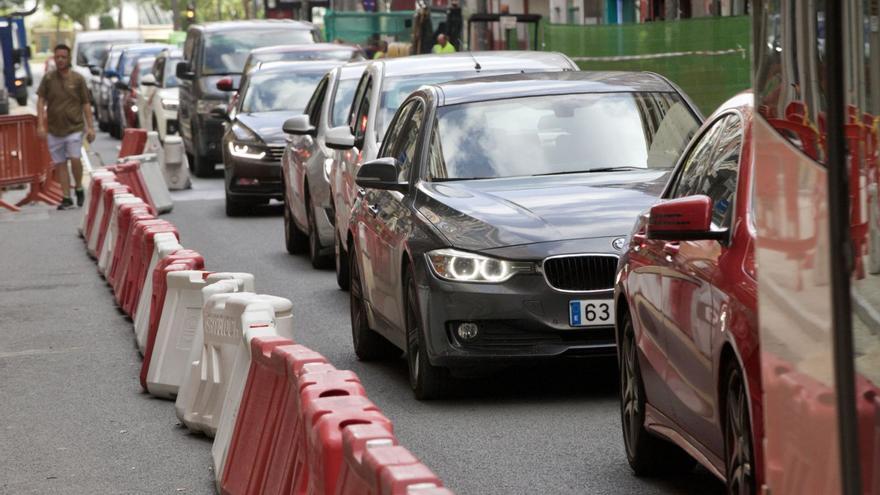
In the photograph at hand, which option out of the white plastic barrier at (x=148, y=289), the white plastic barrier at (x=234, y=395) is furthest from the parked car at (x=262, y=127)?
the white plastic barrier at (x=234, y=395)

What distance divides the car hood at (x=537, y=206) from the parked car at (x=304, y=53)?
46.7 ft

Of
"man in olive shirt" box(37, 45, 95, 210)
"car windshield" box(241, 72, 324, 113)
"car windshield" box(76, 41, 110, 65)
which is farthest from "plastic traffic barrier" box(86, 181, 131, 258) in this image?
"car windshield" box(76, 41, 110, 65)

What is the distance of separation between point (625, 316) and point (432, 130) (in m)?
3.34

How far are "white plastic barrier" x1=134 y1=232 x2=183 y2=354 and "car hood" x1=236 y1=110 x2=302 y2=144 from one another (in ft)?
33.2

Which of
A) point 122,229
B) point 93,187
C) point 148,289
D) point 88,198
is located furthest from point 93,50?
point 148,289

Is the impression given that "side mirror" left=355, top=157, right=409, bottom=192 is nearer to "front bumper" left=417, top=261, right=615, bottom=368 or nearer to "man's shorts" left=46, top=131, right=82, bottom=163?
"front bumper" left=417, top=261, right=615, bottom=368

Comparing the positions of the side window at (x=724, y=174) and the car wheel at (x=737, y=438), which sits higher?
the side window at (x=724, y=174)

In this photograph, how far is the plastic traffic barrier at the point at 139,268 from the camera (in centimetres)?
1291

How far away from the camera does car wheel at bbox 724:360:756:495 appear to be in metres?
5.81

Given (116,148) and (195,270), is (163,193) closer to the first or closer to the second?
(195,270)

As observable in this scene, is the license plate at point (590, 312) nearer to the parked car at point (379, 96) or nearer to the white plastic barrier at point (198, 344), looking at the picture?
the white plastic barrier at point (198, 344)

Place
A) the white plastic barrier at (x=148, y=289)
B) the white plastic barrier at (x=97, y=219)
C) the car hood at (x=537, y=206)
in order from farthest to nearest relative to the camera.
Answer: the white plastic barrier at (x=97, y=219)
the white plastic barrier at (x=148, y=289)
the car hood at (x=537, y=206)

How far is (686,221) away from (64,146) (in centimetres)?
2040

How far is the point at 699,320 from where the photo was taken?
638 centimetres
